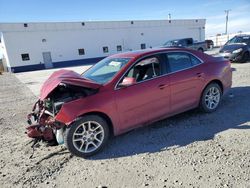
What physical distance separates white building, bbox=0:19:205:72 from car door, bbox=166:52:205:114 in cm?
2710

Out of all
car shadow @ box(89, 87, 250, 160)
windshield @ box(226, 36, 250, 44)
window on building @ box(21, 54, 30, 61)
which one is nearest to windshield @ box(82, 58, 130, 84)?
car shadow @ box(89, 87, 250, 160)

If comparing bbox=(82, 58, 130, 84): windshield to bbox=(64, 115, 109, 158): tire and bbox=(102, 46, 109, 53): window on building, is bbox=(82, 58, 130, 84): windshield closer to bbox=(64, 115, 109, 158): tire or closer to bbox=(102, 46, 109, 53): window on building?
bbox=(64, 115, 109, 158): tire

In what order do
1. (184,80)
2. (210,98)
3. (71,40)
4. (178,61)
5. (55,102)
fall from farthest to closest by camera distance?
(71,40), (210,98), (178,61), (184,80), (55,102)

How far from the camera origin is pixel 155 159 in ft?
11.5

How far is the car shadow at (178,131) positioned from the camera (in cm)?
386

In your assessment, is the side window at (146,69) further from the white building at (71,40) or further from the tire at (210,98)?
the white building at (71,40)

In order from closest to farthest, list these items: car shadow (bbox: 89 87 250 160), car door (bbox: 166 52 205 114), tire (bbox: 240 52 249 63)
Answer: car shadow (bbox: 89 87 250 160)
car door (bbox: 166 52 205 114)
tire (bbox: 240 52 249 63)

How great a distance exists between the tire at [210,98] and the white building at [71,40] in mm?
27290

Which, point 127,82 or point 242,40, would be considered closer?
point 127,82

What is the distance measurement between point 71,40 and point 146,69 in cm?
2876

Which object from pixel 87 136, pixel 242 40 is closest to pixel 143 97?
pixel 87 136

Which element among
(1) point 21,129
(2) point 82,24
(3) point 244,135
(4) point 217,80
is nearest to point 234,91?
(4) point 217,80

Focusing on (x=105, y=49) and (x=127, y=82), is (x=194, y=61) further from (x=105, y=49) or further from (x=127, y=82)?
(x=105, y=49)

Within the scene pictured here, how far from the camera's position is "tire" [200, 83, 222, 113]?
4969 mm
